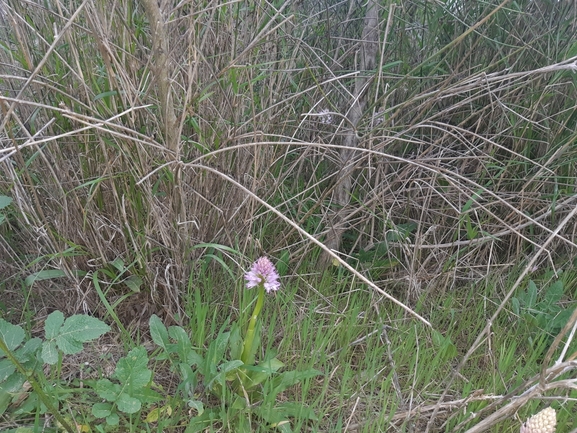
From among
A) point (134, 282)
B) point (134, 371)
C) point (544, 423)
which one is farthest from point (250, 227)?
point (544, 423)

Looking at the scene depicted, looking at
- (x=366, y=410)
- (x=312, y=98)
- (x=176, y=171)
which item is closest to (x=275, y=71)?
(x=312, y=98)

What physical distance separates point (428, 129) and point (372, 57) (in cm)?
38

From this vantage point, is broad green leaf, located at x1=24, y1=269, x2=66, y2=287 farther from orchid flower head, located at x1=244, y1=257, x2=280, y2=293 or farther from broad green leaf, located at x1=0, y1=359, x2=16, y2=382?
orchid flower head, located at x1=244, y1=257, x2=280, y2=293

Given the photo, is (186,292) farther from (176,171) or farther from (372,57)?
(372,57)

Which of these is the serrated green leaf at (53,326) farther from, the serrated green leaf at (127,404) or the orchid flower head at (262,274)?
the orchid flower head at (262,274)

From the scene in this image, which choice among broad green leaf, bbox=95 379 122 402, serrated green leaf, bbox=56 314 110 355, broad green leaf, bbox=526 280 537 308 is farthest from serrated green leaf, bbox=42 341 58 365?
broad green leaf, bbox=526 280 537 308

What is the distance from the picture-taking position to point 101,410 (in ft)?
3.52

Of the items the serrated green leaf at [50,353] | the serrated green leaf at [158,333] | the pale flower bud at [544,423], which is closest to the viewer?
the pale flower bud at [544,423]

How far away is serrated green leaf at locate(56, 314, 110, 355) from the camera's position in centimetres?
104

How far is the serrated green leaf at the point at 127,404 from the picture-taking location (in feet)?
3.47

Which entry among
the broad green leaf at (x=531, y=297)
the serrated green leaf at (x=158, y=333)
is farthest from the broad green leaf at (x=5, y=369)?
the broad green leaf at (x=531, y=297)

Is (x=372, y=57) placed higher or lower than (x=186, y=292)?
higher

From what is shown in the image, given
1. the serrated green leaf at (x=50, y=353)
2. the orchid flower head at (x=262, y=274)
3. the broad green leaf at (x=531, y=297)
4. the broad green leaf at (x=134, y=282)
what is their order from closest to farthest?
the serrated green leaf at (x=50, y=353), the orchid flower head at (x=262, y=274), the broad green leaf at (x=134, y=282), the broad green leaf at (x=531, y=297)

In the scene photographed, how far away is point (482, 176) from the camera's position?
5.82 feet
